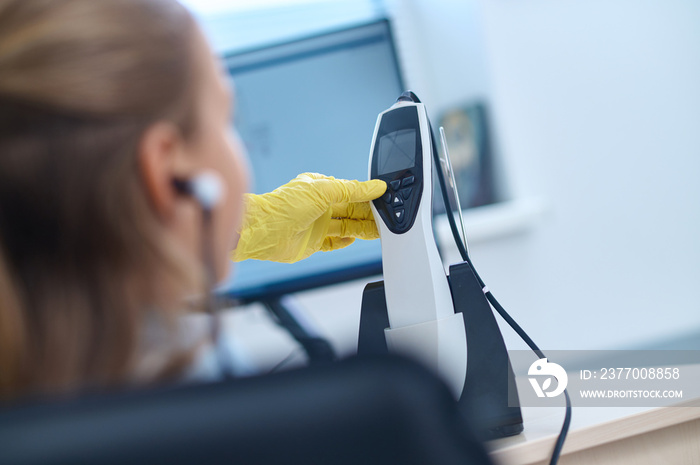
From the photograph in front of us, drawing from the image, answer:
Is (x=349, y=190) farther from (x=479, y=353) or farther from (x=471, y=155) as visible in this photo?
(x=471, y=155)

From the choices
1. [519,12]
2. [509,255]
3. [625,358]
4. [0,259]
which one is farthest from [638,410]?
[519,12]

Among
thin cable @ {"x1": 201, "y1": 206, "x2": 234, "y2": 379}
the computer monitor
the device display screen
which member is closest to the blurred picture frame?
the computer monitor

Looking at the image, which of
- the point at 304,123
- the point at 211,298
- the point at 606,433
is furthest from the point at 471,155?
the point at 211,298

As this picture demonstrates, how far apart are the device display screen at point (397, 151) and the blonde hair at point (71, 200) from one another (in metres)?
0.38

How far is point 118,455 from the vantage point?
0.20 metres

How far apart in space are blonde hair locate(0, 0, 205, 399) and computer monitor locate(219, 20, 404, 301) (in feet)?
2.98

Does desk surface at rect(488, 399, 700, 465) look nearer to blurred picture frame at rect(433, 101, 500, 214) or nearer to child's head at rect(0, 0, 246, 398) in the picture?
child's head at rect(0, 0, 246, 398)

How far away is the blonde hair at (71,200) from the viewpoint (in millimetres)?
313

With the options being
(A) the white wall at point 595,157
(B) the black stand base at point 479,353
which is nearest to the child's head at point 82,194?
(B) the black stand base at point 479,353

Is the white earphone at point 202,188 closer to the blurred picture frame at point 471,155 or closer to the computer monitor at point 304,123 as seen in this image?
the computer monitor at point 304,123

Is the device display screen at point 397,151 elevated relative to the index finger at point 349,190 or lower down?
Result: elevated

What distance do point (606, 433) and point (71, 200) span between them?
516mm

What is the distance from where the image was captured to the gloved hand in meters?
0.79

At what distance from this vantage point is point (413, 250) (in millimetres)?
627
